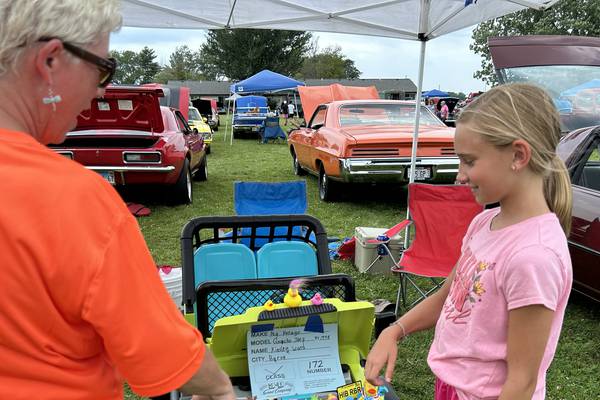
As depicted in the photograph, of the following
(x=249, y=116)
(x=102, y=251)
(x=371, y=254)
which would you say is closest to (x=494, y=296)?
(x=102, y=251)

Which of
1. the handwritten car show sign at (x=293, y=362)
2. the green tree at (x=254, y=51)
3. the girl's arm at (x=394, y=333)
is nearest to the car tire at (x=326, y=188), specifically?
the handwritten car show sign at (x=293, y=362)

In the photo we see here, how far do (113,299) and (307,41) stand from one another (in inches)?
2238

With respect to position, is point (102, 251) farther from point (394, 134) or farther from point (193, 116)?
point (193, 116)

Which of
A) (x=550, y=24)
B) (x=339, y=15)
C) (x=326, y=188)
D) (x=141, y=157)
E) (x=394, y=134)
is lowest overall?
(x=326, y=188)

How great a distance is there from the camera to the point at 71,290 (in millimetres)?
804

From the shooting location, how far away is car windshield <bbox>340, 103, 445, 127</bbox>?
7789 millimetres

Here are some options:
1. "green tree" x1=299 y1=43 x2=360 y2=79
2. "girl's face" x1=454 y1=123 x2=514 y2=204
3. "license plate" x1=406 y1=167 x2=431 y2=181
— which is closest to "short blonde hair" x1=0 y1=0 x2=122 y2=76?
"girl's face" x1=454 y1=123 x2=514 y2=204

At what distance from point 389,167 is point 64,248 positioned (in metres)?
6.08

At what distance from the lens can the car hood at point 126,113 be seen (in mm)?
6492

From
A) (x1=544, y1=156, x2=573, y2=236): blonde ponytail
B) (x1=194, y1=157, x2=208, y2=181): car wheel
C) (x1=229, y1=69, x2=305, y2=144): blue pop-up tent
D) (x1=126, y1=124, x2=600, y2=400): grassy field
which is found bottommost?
(x1=126, y1=124, x2=600, y2=400): grassy field

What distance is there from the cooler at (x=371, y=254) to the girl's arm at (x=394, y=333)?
299 cm

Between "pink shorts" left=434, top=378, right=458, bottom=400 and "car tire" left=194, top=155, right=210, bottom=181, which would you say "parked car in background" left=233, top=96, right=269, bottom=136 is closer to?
"car tire" left=194, top=155, right=210, bottom=181

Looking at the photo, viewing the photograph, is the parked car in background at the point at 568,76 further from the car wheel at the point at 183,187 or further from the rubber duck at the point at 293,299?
the car wheel at the point at 183,187

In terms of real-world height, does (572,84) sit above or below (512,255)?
above
